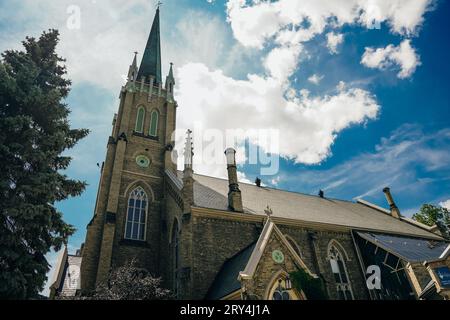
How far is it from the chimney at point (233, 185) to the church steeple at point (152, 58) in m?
12.0

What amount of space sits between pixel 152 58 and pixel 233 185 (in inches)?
737

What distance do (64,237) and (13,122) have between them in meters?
4.37

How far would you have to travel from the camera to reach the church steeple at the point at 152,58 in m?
28.2

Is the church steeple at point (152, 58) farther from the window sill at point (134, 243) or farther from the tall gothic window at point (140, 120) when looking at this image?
the window sill at point (134, 243)

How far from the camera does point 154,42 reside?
3206cm

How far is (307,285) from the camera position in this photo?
11.8 meters

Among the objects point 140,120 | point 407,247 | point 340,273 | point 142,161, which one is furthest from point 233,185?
point 407,247

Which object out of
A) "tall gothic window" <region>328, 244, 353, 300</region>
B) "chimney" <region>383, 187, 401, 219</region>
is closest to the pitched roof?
"tall gothic window" <region>328, 244, 353, 300</region>

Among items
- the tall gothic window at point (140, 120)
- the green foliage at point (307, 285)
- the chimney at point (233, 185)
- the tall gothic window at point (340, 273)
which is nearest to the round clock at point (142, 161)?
the tall gothic window at point (140, 120)

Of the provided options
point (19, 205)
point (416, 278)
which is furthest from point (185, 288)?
point (416, 278)

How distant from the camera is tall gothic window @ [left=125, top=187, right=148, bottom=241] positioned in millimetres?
18172

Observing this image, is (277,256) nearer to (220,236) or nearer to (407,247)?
(220,236)

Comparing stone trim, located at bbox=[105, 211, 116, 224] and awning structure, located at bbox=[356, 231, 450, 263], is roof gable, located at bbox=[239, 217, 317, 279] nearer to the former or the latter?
awning structure, located at bbox=[356, 231, 450, 263]
